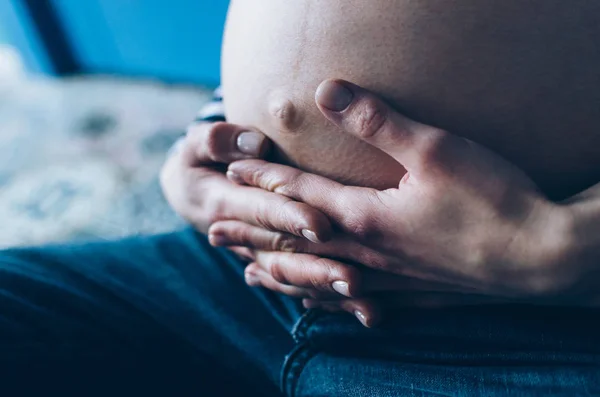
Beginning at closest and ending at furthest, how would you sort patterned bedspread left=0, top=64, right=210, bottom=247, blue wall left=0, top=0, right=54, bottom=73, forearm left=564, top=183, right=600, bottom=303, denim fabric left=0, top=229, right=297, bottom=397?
forearm left=564, top=183, right=600, bottom=303 → denim fabric left=0, top=229, right=297, bottom=397 → patterned bedspread left=0, top=64, right=210, bottom=247 → blue wall left=0, top=0, right=54, bottom=73

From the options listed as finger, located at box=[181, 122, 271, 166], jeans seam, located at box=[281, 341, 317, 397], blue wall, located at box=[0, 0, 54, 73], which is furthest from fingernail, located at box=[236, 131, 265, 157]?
blue wall, located at box=[0, 0, 54, 73]

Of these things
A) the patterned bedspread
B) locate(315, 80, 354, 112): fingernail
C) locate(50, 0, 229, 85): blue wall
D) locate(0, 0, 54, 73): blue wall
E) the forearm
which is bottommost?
the forearm

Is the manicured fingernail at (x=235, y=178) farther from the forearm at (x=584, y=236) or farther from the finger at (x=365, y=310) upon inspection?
the forearm at (x=584, y=236)

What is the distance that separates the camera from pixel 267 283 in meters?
0.62

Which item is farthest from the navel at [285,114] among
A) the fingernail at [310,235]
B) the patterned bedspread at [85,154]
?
the patterned bedspread at [85,154]

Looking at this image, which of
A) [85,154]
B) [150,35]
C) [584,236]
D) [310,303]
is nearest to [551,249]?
[584,236]

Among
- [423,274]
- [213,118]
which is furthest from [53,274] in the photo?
[423,274]

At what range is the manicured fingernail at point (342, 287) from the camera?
0.51m

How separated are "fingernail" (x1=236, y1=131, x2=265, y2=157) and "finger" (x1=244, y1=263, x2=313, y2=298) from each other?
0.14m

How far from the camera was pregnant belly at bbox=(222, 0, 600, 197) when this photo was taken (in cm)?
46

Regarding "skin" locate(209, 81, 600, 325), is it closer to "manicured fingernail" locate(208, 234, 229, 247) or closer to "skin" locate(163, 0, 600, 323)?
"skin" locate(163, 0, 600, 323)

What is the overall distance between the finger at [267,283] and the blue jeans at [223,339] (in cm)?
3

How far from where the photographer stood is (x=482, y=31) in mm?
466

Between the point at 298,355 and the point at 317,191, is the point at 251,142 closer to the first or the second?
the point at 317,191
